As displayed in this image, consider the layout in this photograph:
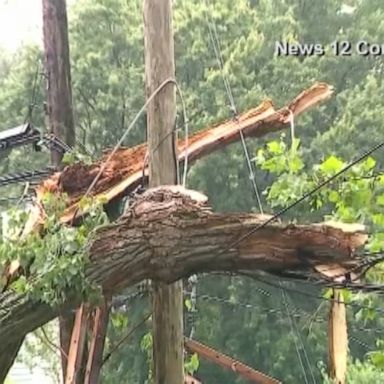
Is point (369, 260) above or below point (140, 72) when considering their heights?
below

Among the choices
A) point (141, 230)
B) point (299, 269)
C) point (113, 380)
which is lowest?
point (299, 269)

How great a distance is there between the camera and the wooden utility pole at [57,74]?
8883 millimetres

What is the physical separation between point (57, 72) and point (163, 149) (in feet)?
13.6

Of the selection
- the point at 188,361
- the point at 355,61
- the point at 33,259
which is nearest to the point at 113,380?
the point at 355,61

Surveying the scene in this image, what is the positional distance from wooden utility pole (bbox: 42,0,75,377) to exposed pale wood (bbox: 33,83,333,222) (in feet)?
7.47

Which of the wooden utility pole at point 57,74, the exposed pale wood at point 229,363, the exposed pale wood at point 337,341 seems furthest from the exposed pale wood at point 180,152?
the wooden utility pole at point 57,74

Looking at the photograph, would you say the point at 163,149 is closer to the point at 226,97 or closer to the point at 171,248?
the point at 171,248

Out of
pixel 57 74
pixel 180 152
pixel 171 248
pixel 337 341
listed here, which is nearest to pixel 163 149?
pixel 171 248

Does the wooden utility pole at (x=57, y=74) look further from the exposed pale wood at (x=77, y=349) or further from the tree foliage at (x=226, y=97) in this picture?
the tree foliage at (x=226, y=97)

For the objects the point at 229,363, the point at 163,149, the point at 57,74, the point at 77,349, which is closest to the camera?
the point at 163,149

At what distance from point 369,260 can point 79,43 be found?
19339 millimetres

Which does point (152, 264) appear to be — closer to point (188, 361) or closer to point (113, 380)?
point (188, 361)

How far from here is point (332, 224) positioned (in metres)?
4.59

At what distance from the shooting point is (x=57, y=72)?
8930 mm
